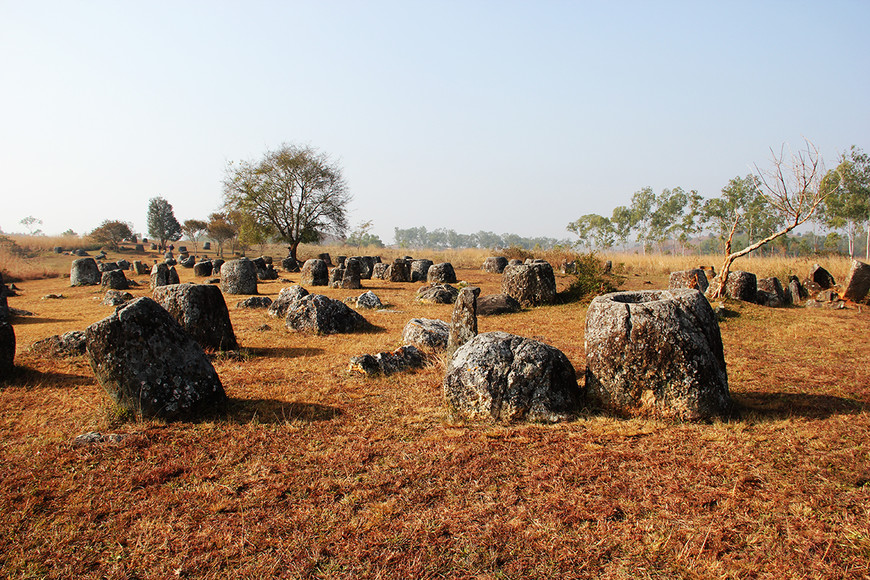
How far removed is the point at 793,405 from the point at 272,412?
6039 mm

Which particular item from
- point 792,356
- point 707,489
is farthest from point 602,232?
point 707,489

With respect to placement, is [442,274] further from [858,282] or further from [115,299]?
[858,282]

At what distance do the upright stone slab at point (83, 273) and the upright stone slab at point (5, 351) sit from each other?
60.5 ft

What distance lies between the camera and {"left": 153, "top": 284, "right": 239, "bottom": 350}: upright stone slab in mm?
8406

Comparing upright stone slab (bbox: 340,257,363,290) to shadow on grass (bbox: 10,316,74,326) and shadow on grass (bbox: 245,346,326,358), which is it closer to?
shadow on grass (bbox: 10,316,74,326)

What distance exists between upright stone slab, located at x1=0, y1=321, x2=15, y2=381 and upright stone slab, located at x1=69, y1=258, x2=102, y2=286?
60.5 ft

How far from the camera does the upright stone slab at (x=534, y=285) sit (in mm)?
14258

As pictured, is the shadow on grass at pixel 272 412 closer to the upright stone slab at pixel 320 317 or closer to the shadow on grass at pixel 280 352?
the shadow on grass at pixel 280 352

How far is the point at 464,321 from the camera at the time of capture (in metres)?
7.53

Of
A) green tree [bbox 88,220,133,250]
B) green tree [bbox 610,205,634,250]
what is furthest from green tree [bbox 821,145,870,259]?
green tree [bbox 88,220,133,250]

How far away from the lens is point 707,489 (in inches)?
142

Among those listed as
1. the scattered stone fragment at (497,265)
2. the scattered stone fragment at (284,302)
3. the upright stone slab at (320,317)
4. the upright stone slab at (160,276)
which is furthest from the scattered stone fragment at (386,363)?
the scattered stone fragment at (497,265)

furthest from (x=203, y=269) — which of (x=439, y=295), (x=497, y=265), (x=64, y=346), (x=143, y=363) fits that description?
(x=143, y=363)

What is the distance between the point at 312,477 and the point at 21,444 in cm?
304
